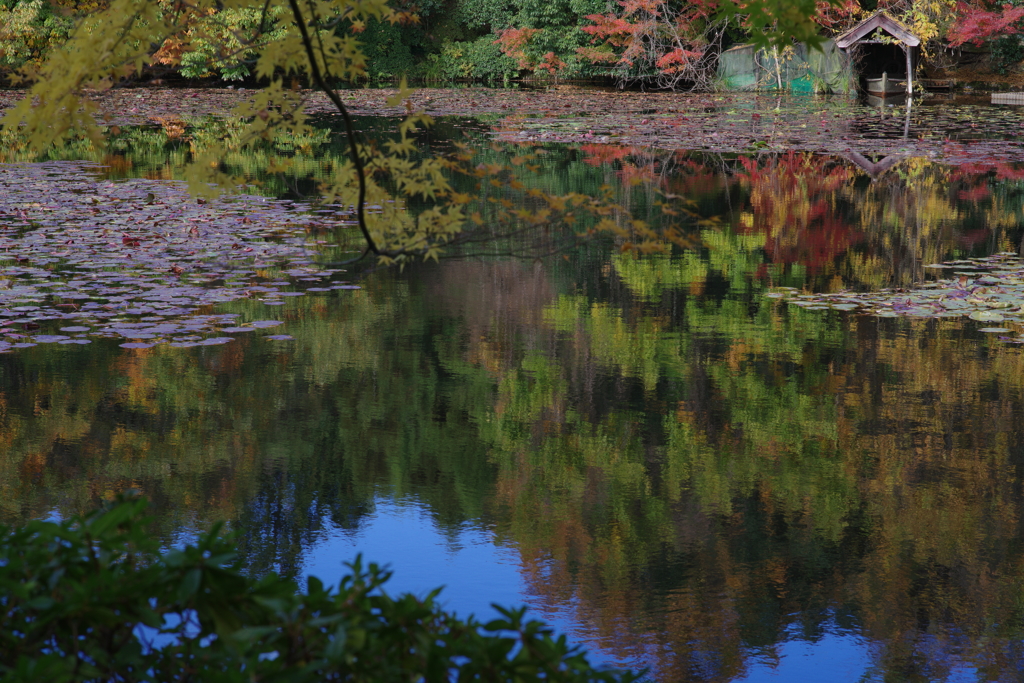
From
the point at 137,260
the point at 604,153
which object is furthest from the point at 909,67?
the point at 137,260

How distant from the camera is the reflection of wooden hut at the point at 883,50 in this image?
3247 centimetres

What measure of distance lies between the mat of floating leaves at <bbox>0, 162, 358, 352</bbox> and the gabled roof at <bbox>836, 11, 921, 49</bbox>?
79.8 feet

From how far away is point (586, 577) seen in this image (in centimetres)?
450

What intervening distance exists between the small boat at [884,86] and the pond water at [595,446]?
90.8 ft

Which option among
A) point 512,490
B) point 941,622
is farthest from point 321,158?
point 941,622

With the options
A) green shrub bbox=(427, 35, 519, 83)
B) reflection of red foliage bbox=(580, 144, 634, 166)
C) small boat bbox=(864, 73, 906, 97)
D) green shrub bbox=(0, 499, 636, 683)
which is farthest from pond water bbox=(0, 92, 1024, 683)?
green shrub bbox=(427, 35, 519, 83)

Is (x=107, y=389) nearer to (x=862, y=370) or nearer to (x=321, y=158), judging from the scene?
(x=862, y=370)

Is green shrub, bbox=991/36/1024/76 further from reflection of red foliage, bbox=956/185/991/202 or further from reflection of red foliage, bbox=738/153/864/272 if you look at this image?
reflection of red foliage, bbox=956/185/991/202

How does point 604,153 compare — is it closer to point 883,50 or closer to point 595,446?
point 595,446

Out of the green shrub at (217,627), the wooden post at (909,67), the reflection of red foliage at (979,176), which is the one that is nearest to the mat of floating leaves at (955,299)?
the reflection of red foliage at (979,176)

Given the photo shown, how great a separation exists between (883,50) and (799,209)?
1100 inches

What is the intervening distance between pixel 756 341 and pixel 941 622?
13.3 feet

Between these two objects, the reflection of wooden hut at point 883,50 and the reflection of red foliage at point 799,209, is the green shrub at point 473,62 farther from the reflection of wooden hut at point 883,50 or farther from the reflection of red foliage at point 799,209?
the reflection of red foliage at point 799,209

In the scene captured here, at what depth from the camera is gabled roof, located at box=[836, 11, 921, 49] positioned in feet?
105
